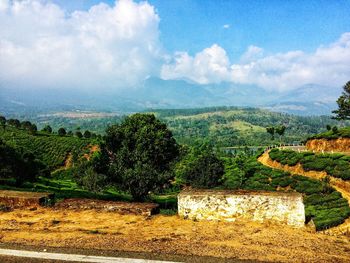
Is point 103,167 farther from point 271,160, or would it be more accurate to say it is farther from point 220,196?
point 271,160

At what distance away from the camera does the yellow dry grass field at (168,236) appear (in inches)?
393

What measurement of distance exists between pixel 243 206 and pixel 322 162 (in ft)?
174

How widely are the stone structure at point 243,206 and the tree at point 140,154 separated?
842 inches

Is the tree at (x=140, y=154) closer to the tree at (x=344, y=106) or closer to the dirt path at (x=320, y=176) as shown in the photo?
the dirt path at (x=320, y=176)

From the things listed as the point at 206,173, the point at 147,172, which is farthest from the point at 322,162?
the point at 147,172

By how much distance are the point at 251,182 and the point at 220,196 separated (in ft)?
175

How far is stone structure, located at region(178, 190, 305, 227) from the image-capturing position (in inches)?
506

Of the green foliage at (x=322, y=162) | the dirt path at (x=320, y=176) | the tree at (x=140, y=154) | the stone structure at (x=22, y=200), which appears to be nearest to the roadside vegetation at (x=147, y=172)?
the tree at (x=140, y=154)

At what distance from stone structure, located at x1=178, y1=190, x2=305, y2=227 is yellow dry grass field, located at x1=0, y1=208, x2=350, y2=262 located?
384 mm

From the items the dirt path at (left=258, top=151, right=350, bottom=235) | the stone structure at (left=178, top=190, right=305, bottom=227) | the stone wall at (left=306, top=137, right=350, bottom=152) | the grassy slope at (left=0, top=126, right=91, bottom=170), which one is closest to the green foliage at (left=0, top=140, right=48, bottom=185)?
the dirt path at (left=258, top=151, right=350, bottom=235)

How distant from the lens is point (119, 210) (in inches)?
562

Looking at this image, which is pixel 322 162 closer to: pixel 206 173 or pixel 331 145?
pixel 331 145

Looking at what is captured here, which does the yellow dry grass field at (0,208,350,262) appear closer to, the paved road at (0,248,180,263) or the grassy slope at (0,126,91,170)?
the paved road at (0,248,180,263)

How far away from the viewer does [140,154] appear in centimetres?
3659
